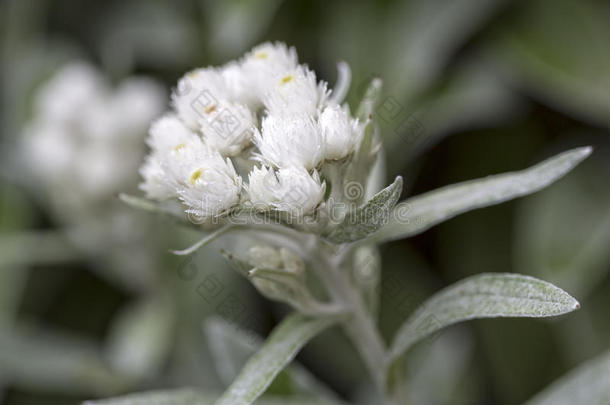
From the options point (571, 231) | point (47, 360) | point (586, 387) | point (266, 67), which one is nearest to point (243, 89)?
point (266, 67)

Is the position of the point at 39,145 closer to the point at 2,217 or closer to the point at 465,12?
the point at 2,217

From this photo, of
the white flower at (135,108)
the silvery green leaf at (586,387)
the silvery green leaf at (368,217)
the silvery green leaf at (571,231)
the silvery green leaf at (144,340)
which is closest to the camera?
the silvery green leaf at (368,217)

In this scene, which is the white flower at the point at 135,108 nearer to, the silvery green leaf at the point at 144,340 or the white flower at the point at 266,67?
the silvery green leaf at the point at 144,340

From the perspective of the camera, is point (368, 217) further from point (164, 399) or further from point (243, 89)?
point (164, 399)

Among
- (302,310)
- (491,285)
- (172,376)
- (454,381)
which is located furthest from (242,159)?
(172,376)

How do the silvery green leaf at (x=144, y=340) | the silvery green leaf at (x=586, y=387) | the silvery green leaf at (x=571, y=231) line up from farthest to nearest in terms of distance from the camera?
the silvery green leaf at (x=144, y=340) < the silvery green leaf at (x=571, y=231) < the silvery green leaf at (x=586, y=387)

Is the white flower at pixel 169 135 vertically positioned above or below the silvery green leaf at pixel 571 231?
above

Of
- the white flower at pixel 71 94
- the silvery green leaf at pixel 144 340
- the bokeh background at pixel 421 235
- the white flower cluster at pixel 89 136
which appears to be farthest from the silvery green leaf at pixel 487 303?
the white flower at pixel 71 94

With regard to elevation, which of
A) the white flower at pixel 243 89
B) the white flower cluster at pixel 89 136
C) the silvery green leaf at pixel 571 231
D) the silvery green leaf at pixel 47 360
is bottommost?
the silvery green leaf at pixel 47 360

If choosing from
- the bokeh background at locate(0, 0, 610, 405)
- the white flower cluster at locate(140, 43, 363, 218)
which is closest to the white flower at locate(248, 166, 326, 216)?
the white flower cluster at locate(140, 43, 363, 218)
